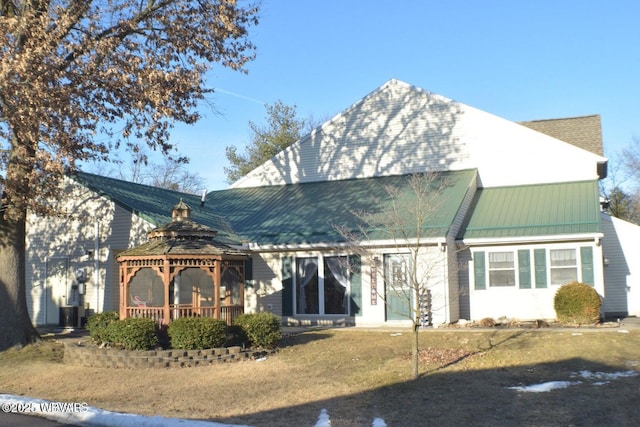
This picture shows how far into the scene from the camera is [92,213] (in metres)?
22.1

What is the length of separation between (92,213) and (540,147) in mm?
16204

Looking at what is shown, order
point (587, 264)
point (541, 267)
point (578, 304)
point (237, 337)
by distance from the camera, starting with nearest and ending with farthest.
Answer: point (237, 337), point (578, 304), point (587, 264), point (541, 267)

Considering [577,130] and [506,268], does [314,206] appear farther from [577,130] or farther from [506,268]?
[577,130]

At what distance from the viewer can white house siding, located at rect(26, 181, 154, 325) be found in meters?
21.7

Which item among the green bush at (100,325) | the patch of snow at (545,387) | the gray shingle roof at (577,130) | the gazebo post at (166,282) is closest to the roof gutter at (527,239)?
the gray shingle roof at (577,130)

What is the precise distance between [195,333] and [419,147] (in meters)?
13.6

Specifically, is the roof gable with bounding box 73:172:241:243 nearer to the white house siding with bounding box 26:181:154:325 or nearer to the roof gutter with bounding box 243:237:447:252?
the white house siding with bounding box 26:181:154:325

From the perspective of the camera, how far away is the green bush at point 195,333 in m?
14.9

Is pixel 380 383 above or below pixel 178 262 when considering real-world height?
below

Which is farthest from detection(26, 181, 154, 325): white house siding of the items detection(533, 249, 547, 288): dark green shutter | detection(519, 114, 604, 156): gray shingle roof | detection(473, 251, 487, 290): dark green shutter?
detection(519, 114, 604, 156): gray shingle roof

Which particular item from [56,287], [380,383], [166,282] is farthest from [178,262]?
[56,287]

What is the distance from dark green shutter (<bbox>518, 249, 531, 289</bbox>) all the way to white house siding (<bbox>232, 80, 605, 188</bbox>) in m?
4.28

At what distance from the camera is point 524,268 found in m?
20.6

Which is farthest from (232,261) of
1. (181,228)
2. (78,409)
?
(78,409)
